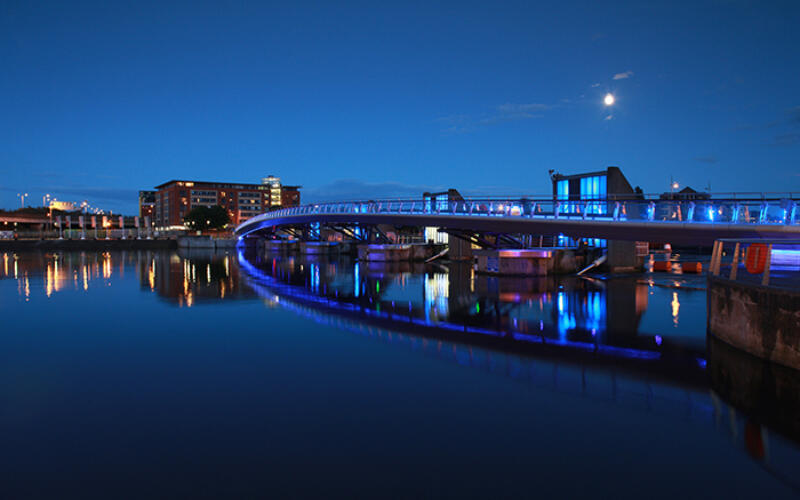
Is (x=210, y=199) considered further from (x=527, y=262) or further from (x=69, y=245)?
(x=527, y=262)

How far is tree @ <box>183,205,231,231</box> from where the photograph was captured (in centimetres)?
11169

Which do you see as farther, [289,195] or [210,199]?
[289,195]

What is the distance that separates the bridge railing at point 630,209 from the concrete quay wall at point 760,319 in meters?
9.30

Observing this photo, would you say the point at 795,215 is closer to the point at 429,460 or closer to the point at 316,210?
the point at 429,460

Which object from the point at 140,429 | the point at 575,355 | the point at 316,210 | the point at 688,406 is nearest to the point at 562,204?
the point at 575,355

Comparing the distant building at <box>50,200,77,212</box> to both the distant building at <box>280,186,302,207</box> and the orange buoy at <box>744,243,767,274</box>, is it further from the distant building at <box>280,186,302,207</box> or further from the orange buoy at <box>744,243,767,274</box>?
the orange buoy at <box>744,243,767,274</box>

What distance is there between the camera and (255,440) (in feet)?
16.6

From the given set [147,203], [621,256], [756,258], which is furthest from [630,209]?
[147,203]

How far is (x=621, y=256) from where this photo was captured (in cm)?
2620

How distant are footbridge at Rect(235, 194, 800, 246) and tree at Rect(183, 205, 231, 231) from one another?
3621 inches

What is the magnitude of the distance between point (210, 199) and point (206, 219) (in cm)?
4160

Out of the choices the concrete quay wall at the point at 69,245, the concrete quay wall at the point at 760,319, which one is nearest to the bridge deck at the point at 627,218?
the concrete quay wall at the point at 760,319

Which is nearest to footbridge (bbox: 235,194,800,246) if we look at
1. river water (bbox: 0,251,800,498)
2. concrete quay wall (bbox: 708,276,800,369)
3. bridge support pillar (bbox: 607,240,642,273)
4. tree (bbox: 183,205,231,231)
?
bridge support pillar (bbox: 607,240,642,273)

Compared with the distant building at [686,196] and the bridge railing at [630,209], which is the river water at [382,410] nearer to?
the bridge railing at [630,209]
